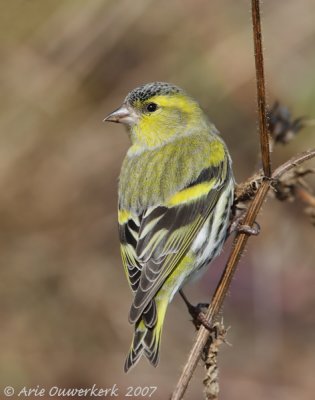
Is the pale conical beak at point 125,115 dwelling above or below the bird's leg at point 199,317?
above

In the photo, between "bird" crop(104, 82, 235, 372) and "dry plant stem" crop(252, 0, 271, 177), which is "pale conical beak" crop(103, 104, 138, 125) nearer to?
"bird" crop(104, 82, 235, 372)

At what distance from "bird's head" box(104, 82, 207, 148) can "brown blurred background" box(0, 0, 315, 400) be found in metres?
1.79

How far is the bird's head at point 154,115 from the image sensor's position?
4.73 metres

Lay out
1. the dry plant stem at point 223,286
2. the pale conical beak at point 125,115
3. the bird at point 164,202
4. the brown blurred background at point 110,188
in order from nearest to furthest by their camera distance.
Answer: the dry plant stem at point 223,286 → the bird at point 164,202 → the pale conical beak at point 125,115 → the brown blurred background at point 110,188

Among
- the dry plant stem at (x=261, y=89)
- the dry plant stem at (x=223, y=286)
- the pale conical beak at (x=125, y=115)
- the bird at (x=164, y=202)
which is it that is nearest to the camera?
the dry plant stem at (x=261, y=89)

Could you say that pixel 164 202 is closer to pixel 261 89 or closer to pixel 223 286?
pixel 223 286

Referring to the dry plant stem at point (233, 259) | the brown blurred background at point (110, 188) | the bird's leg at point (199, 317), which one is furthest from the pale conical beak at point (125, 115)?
the brown blurred background at point (110, 188)

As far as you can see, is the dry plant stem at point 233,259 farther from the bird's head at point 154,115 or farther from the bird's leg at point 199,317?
the bird's head at point 154,115

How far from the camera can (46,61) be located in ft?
22.2

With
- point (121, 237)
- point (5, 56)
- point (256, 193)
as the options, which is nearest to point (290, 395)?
point (121, 237)

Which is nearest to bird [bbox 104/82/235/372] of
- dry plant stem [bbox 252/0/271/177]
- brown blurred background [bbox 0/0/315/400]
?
dry plant stem [bbox 252/0/271/177]

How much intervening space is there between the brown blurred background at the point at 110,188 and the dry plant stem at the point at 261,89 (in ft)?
10.3

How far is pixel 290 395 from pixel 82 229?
2.53m

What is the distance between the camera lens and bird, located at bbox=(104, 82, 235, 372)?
370cm
